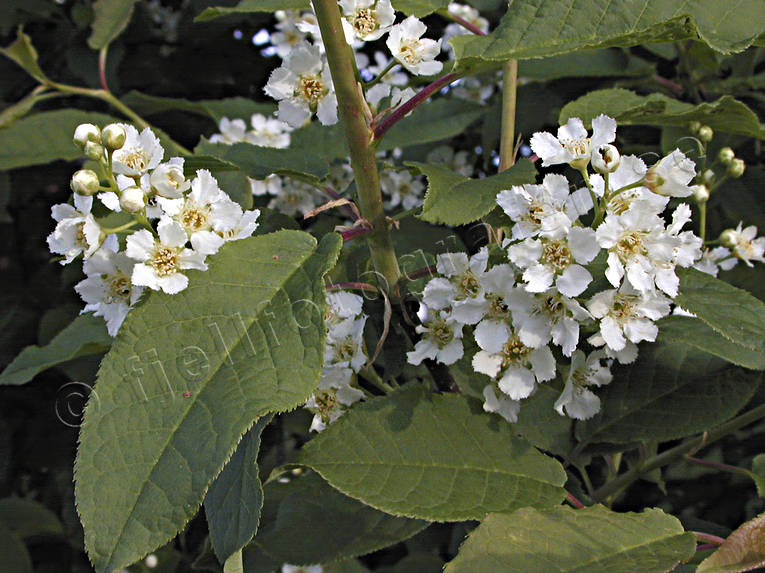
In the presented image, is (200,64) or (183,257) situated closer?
(183,257)

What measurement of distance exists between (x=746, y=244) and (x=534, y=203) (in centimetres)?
84

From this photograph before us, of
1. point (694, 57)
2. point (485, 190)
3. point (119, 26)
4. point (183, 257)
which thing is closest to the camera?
point (183, 257)

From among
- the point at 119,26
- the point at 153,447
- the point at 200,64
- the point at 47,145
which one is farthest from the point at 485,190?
the point at 200,64

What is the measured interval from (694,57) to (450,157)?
0.77 metres

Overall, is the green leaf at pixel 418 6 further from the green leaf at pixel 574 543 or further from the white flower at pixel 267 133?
the white flower at pixel 267 133

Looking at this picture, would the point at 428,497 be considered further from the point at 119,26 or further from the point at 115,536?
the point at 119,26

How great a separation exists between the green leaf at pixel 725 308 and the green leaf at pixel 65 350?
110 cm

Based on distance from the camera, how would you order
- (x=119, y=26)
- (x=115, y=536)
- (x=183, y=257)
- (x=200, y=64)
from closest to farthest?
1. (x=115, y=536)
2. (x=183, y=257)
3. (x=119, y=26)
4. (x=200, y=64)

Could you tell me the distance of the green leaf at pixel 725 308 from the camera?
116 cm

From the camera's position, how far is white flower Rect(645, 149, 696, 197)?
1.25 metres

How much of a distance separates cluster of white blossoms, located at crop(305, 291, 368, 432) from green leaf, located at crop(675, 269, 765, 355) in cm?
53

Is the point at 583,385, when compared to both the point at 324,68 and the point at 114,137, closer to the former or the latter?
the point at 324,68

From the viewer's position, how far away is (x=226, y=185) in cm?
169

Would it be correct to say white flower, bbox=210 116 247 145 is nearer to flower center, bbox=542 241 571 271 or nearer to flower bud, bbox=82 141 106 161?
flower bud, bbox=82 141 106 161
